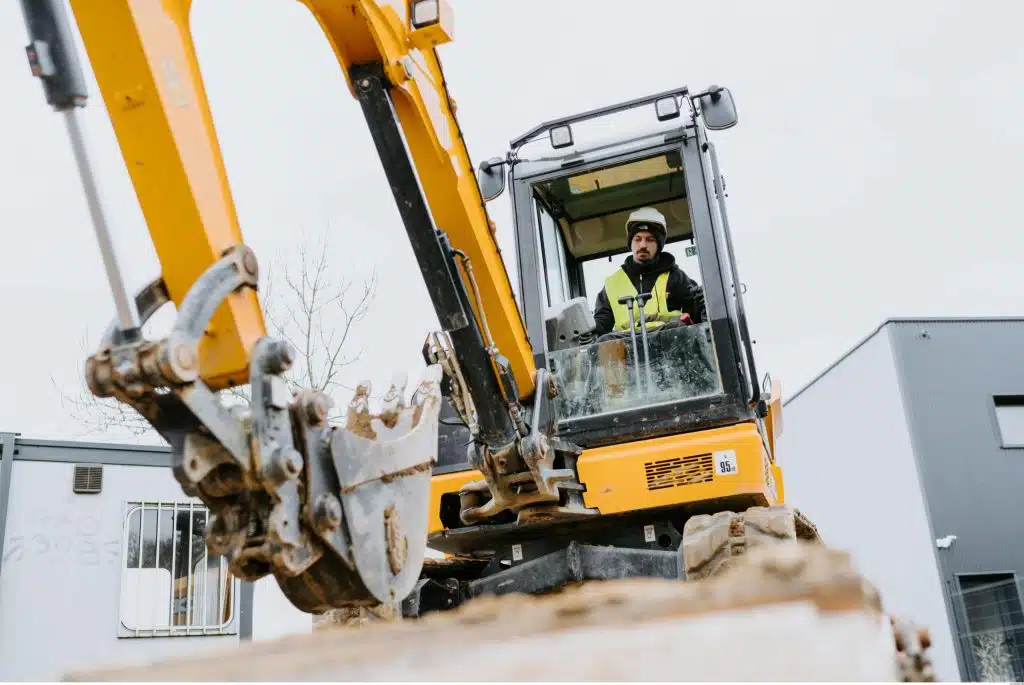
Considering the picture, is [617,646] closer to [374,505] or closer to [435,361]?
[374,505]

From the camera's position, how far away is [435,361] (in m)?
3.76

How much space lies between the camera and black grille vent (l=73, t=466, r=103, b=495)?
1048cm

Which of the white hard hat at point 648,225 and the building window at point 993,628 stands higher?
the white hard hat at point 648,225

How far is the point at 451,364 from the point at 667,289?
64.2 inches

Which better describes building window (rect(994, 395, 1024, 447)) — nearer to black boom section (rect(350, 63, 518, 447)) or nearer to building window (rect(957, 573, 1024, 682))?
building window (rect(957, 573, 1024, 682))

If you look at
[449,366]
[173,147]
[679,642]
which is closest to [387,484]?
[173,147]

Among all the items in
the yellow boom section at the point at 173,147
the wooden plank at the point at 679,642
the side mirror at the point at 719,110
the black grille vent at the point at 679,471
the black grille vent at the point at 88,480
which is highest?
the side mirror at the point at 719,110

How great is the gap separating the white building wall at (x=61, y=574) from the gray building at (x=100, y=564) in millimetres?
11

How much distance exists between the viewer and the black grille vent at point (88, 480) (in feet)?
34.4

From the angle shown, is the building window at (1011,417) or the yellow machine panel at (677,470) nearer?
the yellow machine panel at (677,470)

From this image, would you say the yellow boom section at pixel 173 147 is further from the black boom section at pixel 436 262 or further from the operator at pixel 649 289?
the operator at pixel 649 289

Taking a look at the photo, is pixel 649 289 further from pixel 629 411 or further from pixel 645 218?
pixel 629 411

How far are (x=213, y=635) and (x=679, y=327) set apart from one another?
317 inches

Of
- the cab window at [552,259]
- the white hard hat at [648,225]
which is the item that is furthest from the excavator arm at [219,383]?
the white hard hat at [648,225]
